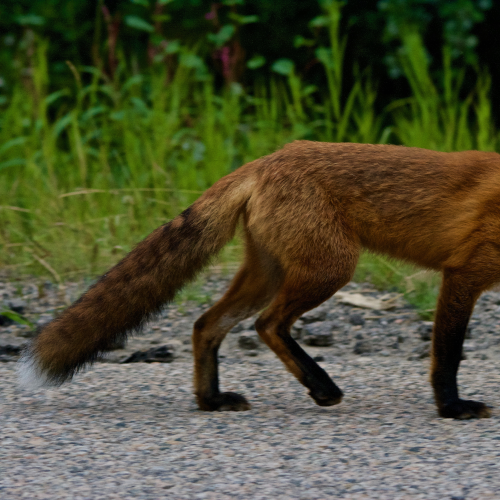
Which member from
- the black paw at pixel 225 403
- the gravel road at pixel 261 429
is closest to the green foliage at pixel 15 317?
the gravel road at pixel 261 429

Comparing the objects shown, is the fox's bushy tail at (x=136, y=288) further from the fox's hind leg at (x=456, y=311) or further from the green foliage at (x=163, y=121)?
the green foliage at (x=163, y=121)

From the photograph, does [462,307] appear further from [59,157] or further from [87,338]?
[59,157]

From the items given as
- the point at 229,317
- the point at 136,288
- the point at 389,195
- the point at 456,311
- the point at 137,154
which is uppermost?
the point at 389,195

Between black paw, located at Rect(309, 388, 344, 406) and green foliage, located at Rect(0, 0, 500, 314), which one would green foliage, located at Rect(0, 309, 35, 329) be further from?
black paw, located at Rect(309, 388, 344, 406)

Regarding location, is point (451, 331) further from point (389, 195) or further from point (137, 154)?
point (137, 154)

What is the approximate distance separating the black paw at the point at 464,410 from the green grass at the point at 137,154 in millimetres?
1897

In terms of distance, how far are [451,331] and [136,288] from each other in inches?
56.6

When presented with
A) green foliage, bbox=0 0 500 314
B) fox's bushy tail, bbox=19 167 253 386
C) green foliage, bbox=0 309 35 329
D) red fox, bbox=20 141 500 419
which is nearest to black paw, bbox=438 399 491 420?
red fox, bbox=20 141 500 419

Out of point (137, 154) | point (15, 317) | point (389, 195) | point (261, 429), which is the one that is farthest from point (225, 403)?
point (137, 154)

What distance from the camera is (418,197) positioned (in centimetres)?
373

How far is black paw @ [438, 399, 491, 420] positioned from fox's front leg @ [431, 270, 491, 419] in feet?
0.06

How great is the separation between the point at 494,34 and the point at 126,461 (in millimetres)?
8102

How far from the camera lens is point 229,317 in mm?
3842

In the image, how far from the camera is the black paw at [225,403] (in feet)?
11.8
